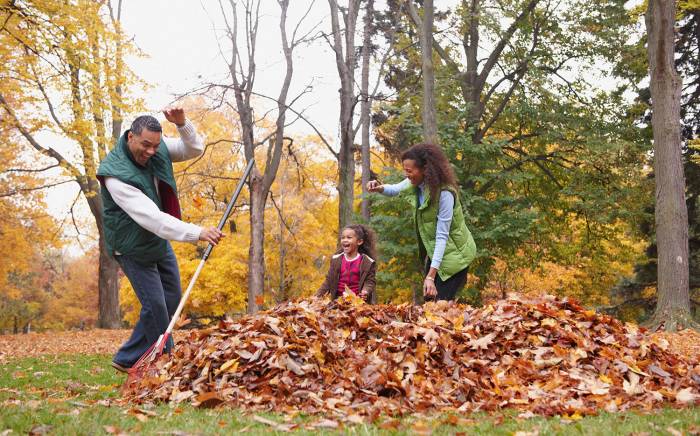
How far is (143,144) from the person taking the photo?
4.62 m

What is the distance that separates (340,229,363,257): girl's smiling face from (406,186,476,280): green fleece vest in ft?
4.07

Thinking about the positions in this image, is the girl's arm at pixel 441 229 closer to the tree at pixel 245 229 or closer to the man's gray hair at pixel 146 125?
the man's gray hair at pixel 146 125

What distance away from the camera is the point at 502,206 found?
16.6 meters

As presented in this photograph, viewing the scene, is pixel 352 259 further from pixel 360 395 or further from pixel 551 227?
pixel 551 227

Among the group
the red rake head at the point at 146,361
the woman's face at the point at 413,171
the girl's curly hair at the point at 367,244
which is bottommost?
the red rake head at the point at 146,361

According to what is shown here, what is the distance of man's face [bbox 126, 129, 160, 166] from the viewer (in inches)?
181

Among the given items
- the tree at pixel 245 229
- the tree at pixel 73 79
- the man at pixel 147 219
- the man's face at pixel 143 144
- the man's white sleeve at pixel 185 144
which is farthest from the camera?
the tree at pixel 245 229

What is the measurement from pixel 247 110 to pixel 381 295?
24.1 ft

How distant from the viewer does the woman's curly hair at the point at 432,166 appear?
5.56 meters

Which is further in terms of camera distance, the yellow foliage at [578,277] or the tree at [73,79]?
the yellow foliage at [578,277]

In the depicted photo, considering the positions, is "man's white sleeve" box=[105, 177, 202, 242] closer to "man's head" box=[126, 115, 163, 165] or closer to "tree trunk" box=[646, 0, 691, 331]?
"man's head" box=[126, 115, 163, 165]

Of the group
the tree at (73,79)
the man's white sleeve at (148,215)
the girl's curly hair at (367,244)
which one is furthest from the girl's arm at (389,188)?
the tree at (73,79)

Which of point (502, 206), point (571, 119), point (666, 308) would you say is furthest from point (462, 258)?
point (571, 119)

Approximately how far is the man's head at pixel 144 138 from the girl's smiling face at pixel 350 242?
2.63 meters
